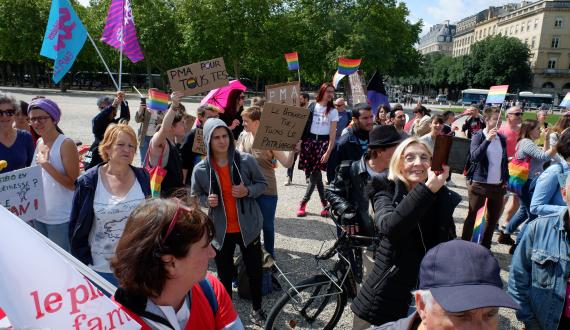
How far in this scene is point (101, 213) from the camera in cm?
293

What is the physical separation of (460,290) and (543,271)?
158cm

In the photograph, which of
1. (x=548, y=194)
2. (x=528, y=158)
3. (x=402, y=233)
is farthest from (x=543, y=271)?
(x=528, y=158)

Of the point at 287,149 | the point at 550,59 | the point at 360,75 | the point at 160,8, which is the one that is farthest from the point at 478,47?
the point at 287,149

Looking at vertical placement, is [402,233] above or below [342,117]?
below

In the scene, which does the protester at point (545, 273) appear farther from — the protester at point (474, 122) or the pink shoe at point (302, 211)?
the protester at point (474, 122)

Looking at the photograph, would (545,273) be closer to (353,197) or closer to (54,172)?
(353,197)

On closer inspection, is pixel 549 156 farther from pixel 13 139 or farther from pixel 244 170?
pixel 13 139

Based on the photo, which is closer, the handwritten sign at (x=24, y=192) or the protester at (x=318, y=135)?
the handwritten sign at (x=24, y=192)

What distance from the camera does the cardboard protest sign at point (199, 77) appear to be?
5.31 metres

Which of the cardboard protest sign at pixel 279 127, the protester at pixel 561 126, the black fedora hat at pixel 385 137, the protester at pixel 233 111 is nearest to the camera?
the black fedora hat at pixel 385 137

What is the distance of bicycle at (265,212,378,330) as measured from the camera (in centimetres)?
344

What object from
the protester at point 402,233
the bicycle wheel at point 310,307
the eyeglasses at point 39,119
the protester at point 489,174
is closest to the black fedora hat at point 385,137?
the protester at point 402,233

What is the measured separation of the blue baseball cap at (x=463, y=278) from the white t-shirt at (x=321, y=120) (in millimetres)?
5775

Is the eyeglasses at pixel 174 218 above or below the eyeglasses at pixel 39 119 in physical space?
below
